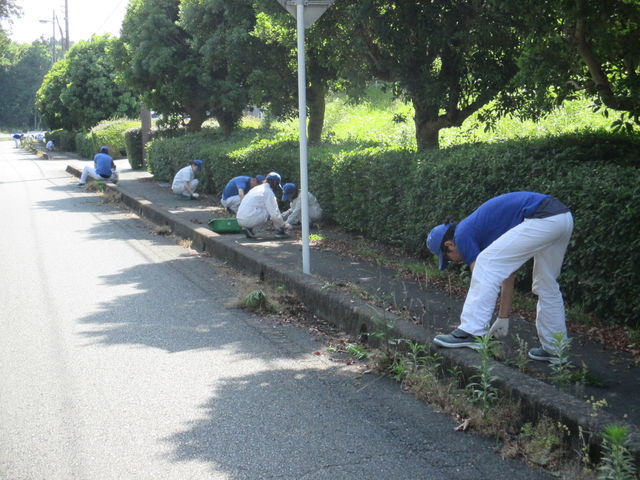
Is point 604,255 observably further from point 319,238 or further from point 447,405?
point 319,238

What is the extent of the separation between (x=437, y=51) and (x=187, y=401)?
7611 mm

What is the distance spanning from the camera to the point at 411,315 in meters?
6.96

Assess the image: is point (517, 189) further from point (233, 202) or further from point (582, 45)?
point (233, 202)

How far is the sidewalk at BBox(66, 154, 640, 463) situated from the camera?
4473mm

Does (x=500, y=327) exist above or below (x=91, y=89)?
below

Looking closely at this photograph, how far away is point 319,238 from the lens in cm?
1190

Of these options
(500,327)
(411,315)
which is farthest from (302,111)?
(500,327)

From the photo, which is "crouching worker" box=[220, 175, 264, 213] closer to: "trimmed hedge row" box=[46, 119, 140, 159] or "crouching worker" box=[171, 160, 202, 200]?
"crouching worker" box=[171, 160, 202, 200]

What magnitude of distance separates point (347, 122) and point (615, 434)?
27668mm

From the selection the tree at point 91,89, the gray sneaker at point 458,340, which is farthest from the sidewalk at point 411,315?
the tree at point 91,89

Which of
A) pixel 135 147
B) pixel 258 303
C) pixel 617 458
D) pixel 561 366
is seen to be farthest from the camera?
pixel 135 147

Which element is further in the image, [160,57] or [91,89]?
[91,89]

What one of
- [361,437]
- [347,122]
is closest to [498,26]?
[361,437]

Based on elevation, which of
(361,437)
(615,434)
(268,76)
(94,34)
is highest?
(94,34)
